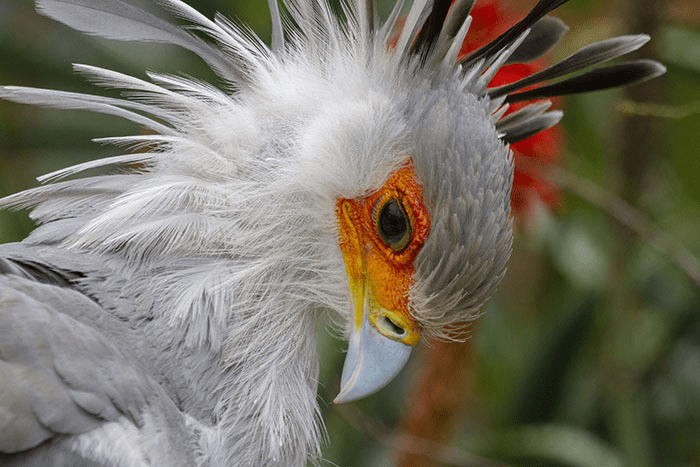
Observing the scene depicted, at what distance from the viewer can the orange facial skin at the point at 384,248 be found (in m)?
1.14

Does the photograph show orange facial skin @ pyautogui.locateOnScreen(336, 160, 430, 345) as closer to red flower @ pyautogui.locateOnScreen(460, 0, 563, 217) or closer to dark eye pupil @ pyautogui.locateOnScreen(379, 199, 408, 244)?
dark eye pupil @ pyautogui.locateOnScreen(379, 199, 408, 244)

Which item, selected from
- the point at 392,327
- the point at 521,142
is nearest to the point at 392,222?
the point at 392,327

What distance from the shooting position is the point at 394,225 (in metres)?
1.15

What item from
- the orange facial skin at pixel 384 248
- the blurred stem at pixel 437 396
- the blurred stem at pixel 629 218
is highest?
the blurred stem at pixel 629 218

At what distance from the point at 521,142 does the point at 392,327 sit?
66cm

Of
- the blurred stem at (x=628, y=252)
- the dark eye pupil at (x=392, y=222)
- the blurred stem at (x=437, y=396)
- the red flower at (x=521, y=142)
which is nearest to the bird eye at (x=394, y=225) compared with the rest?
the dark eye pupil at (x=392, y=222)

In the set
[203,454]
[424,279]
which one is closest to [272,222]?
[424,279]

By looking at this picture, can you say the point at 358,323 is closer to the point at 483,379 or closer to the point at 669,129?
the point at 483,379

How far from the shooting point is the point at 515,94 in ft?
4.33

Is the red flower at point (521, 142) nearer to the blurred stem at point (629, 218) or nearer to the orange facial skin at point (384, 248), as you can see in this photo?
the blurred stem at point (629, 218)

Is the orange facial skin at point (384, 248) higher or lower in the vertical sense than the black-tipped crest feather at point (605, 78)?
lower

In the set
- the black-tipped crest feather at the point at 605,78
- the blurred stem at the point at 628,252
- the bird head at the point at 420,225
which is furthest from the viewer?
the blurred stem at the point at 628,252

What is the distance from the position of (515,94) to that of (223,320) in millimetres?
605

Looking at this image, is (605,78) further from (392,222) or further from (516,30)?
(392,222)
